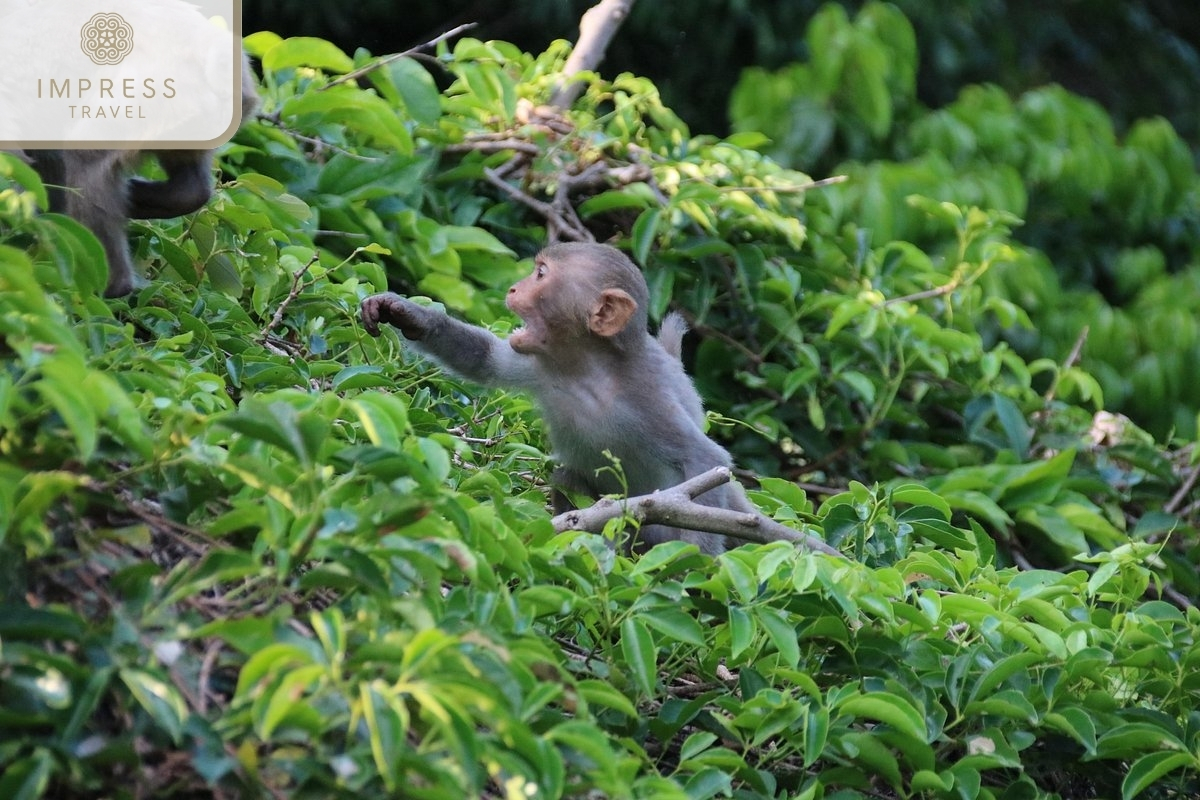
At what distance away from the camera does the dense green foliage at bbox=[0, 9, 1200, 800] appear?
199 centimetres

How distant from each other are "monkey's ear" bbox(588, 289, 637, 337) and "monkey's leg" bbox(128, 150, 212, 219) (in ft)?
3.36

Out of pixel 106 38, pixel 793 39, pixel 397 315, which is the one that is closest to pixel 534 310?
pixel 397 315

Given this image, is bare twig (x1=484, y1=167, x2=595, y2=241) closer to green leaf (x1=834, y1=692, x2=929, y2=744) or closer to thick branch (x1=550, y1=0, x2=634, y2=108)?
thick branch (x1=550, y1=0, x2=634, y2=108)

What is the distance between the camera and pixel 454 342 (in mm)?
3943

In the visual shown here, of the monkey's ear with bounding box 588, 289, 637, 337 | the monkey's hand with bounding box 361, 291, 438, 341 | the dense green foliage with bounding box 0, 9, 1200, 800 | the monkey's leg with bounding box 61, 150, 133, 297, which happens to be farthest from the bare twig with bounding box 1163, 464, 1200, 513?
the monkey's leg with bounding box 61, 150, 133, 297

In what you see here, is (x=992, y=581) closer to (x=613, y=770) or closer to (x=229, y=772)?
(x=613, y=770)

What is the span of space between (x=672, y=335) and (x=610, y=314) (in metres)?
0.57

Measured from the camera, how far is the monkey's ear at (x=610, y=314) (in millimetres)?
4008

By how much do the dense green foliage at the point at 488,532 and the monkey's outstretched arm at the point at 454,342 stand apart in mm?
115

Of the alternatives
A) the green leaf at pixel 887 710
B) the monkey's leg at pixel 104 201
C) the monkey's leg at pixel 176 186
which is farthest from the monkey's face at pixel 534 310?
the green leaf at pixel 887 710

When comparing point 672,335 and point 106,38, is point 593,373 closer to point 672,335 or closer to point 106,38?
point 672,335

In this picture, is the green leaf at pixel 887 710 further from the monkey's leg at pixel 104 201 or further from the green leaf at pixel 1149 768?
the monkey's leg at pixel 104 201

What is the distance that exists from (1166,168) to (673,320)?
17.4 feet

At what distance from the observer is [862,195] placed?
6945 mm
